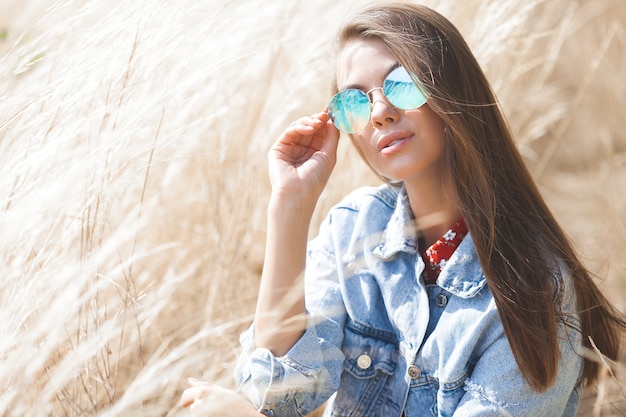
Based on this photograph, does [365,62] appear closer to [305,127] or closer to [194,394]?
[305,127]

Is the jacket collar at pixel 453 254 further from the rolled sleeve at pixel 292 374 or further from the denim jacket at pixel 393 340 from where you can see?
the rolled sleeve at pixel 292 374

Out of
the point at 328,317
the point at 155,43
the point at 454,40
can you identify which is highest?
the point at 155,43

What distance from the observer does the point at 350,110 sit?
1.50m

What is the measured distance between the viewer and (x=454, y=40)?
149 centimetres

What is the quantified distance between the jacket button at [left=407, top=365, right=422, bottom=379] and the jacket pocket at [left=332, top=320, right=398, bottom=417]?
0.25 ft

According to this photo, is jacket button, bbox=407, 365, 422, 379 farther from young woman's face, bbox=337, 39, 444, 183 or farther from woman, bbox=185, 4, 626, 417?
young woman's face, bbox=337, 39, 444, 183

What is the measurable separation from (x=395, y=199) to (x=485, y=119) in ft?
1.08

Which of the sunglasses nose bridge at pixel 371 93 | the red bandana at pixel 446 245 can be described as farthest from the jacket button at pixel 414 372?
the sunglasses nose bridge at pixel 371 93

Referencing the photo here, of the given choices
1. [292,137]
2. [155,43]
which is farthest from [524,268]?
[155,43]

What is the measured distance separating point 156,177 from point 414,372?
1063 millimetres

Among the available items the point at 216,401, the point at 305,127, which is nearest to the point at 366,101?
the point at 305,127

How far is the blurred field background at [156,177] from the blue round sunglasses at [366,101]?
0.29 m

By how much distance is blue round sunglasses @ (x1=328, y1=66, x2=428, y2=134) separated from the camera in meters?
1.43

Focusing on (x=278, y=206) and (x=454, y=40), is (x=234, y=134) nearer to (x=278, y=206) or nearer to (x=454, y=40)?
(x=278, y=206)
